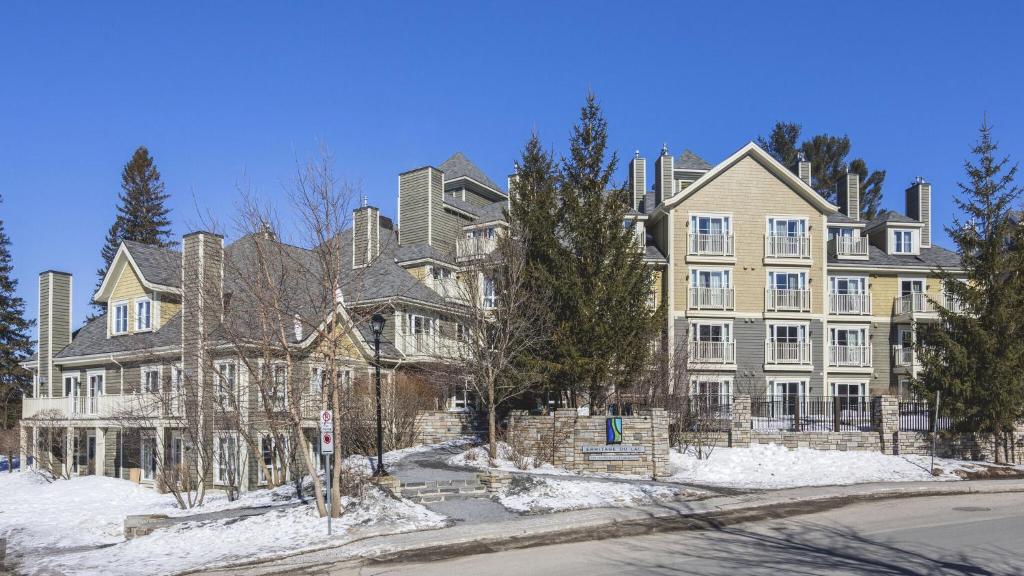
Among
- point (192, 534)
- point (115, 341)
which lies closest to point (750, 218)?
point (115, 341)

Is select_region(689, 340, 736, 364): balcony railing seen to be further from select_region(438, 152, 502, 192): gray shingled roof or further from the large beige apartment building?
select_region(438, 152, 502, 192): gray shingled roof

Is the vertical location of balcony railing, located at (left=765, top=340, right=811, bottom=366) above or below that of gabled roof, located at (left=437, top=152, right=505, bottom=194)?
below

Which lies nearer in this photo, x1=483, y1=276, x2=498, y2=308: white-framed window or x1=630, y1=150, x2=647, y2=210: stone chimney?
x1=483, y1=276, x2=498, y2=308: white-framed window

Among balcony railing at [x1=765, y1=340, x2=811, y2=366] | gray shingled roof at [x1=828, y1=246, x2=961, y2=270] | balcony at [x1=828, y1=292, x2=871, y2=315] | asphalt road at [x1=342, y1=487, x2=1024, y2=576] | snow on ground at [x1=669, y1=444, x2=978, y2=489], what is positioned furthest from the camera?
gray shingled roof at [x1=828, y1=246, x2=961, y2=270]

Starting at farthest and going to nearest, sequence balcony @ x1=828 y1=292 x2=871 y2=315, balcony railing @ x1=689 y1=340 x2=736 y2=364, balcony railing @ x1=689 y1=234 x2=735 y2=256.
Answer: balcony @ x1=828 y1=292 x2=871 y2=315 < balcony railing @ x1=689 y1=234 x2=735 y2=256 < balcony railing @ x1=689 y1=340 x2=736 y2=364

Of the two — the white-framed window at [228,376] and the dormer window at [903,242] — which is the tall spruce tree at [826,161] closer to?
the dormer window at [903,242]

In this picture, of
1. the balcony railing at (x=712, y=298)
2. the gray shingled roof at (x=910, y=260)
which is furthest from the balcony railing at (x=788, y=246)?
the balcony railing at (x=712, y=298)

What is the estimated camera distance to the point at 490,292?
95.1 ft

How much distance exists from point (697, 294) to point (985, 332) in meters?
16.0

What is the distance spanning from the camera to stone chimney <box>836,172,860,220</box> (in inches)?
1875

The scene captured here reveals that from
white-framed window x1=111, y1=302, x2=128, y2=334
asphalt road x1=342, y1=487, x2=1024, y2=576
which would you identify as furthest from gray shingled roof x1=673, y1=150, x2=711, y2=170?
asphalt road x1=342, y1=487, x2=1024, y2=576

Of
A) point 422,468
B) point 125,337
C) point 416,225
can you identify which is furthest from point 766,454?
point 125,337

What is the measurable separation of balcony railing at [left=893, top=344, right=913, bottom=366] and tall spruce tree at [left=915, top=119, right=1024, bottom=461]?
599 inches

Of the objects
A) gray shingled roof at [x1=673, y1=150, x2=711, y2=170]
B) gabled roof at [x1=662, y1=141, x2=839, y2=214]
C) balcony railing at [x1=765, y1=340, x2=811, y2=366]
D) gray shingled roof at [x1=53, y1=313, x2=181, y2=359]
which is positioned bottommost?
balcony railing at [x1=765, y1=340, x2=811, y2=366]
